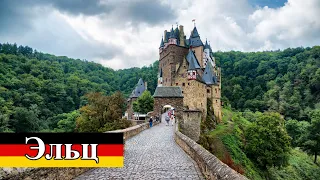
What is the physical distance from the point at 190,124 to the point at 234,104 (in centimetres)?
8542

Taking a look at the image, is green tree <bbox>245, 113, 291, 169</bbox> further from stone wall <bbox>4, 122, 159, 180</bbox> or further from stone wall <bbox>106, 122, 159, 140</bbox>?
stone wall <bbox>4, 122, 159, 180</bbox>

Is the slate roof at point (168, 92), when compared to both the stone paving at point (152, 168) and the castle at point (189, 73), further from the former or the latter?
the stone paving at point (152, 168)

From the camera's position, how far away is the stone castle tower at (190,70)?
1850 inches

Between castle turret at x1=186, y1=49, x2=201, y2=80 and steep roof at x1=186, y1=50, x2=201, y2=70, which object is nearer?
castle turret at x1=186, y1=49, x2=201, y2=80

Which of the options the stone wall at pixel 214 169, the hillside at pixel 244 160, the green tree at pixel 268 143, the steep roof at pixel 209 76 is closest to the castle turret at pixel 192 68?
the steep roof at pixel 209 76

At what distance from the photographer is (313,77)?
96500mm

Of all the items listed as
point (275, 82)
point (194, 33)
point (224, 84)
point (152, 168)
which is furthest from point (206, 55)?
point (275, 82)

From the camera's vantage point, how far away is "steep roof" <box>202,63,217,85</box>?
51312 millimetres

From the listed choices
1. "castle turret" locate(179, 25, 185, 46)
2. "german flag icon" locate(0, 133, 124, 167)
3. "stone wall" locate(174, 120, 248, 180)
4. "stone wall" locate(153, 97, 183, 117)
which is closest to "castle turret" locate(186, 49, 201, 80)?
"castle turret" locate(179, 25, 185, 46)

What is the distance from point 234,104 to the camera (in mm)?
106750

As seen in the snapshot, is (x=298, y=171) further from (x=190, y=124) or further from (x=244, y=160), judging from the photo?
(x=190, y=124)

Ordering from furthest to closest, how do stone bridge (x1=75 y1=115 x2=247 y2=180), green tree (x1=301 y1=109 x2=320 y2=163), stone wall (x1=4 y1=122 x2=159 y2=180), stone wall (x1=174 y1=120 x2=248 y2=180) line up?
green tree (x1=301 y1=109 x2=320 y2=163) → stone bridge (x1=75 y1=115 x2=247 y2=180) → stone wall (x1=174 y1=120 x2=248 y2=180) → stone wall (x1=4 y1=122 x2=159 y2=180)

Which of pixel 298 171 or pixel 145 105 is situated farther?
pixel 145 105

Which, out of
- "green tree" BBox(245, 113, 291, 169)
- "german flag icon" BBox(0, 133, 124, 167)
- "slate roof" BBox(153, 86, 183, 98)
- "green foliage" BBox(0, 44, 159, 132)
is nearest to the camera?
"german flag icon" BBox(0, 133, 124, 167)
